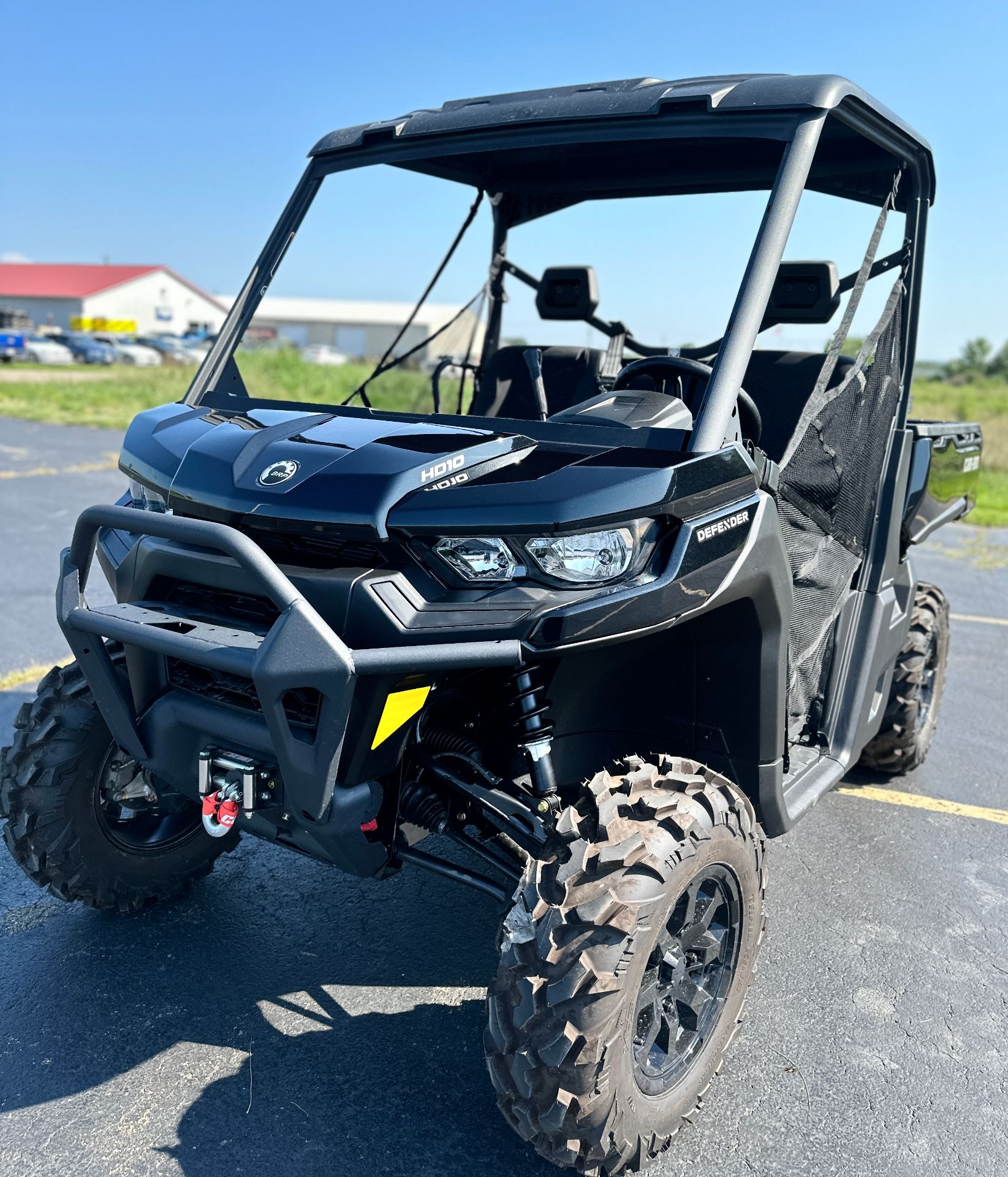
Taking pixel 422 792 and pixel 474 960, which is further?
pixel 474 960

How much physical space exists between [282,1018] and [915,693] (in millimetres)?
2873

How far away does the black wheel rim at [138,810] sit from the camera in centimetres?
308

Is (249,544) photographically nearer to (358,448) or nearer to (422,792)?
→ (358,448)

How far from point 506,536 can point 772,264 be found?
0.96 metres

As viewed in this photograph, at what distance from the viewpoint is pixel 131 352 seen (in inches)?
1993

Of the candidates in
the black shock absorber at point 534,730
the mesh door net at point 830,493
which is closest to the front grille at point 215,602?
the black shock absorber at point 534,730

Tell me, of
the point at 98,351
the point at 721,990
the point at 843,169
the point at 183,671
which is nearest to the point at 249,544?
the point at 183,671

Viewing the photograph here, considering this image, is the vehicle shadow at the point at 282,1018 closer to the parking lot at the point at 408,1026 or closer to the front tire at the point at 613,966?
the parking lot at the point at 408,1026

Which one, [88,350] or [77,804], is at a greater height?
[77,804]

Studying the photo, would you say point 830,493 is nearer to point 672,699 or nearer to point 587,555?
point 672,699

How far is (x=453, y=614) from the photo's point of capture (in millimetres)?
2152

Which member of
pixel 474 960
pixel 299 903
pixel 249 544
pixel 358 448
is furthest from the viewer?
pixel 299 903

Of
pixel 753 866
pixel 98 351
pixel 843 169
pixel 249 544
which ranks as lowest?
pixel 98 351

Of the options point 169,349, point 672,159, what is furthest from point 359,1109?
point 169,349
